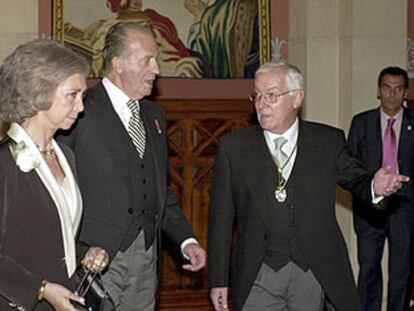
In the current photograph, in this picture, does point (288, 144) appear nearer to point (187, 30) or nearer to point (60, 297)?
point (60, 297)

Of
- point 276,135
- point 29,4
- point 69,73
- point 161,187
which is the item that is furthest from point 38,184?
point 29,4

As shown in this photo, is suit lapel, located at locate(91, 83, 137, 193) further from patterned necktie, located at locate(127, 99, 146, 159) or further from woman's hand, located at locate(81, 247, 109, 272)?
woman's hand, located at locate(81, 247, 109, 272)

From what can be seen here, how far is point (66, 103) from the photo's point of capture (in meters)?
3.70

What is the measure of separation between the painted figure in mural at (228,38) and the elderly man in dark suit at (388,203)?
113 cm

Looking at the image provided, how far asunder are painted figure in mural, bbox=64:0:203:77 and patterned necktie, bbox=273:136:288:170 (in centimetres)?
303

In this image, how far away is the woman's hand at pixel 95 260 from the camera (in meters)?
3.85

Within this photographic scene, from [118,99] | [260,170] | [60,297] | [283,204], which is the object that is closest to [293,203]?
[283,204]

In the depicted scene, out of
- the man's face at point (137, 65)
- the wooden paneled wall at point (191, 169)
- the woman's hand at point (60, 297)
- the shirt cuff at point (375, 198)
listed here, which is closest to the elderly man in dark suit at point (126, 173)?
the man's face at point (137, 65)

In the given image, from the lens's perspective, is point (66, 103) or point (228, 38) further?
point (228, 38)

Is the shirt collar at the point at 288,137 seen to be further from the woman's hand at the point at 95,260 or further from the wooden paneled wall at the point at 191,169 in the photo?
the wooden paneled wall at the point at 191,169

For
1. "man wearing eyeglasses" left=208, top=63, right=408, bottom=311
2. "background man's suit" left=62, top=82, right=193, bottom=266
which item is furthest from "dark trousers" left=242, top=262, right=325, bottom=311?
"background man's suit" left=62, top=82, right=193, bottom=266

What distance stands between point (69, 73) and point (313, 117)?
4.41 m

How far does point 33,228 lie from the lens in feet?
11.7

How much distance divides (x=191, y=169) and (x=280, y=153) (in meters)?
2.93
